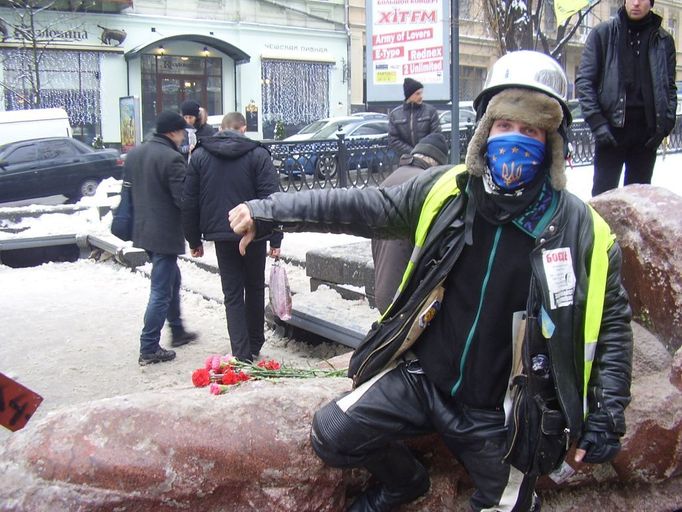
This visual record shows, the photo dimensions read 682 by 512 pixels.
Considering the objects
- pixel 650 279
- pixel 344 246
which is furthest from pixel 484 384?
pixel 344 246

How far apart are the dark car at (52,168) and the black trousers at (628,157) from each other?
1337cm

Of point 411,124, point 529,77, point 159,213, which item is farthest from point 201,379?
point 411,124

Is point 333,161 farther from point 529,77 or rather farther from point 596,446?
point 596,446

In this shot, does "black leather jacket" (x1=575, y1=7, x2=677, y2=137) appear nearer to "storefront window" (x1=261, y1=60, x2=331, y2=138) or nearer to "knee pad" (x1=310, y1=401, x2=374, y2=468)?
"knee pad" (x1=310, y1=401, x2=374, y2=468)

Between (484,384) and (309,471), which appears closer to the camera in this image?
(484,384)

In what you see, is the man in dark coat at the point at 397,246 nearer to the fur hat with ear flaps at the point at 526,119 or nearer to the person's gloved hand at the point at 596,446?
the fur hat with ear flaps at the point at 526,119

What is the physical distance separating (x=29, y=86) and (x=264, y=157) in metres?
21.8

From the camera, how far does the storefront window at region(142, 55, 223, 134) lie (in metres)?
27.2

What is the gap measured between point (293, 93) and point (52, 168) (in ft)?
50.5

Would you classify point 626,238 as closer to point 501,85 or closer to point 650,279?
point 650,279

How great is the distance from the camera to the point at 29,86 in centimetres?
2439

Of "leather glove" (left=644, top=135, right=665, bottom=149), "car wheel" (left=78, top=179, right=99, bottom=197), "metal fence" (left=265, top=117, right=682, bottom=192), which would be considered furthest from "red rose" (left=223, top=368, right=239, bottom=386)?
"car wheel" (left=78, top=179, right=99, bottom=197)

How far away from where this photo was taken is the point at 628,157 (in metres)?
5.25

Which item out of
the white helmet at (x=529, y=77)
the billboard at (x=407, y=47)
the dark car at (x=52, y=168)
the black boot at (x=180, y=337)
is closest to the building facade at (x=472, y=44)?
the dark car at (x=52, y=168)
